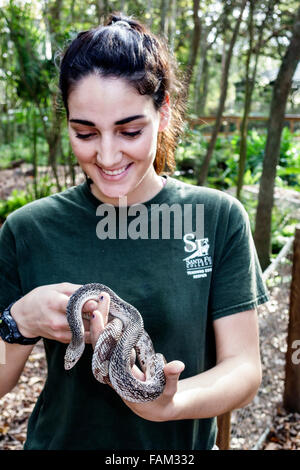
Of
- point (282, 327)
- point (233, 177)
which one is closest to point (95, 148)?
point (282, 327)

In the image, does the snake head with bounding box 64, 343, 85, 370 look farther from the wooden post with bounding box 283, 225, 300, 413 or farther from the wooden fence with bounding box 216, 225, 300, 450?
the wooden post with bounding box 283, 225, 300, 413

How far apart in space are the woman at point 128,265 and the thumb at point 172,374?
22 centimetres

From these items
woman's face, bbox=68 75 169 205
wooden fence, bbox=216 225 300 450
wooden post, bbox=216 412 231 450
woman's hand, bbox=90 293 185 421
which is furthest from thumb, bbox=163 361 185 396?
wooden fence, bbox=216 225 300 450

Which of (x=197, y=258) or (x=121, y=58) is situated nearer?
(x=121, y=58)

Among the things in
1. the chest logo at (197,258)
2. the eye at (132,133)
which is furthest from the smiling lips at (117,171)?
the chest logo at (197,258)

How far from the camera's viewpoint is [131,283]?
2.01 metres

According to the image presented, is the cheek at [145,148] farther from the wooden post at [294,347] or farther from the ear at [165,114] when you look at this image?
the wooden post at [294,347]

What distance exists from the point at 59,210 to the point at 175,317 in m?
0.72

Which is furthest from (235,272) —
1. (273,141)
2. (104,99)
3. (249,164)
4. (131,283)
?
(249,164)

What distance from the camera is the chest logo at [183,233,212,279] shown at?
206 centimetres

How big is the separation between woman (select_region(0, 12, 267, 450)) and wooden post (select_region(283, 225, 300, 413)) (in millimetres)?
2123

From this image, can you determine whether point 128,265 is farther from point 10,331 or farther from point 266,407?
point 266,407

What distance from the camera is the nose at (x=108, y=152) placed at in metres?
1.86

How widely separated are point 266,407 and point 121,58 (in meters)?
3.60
